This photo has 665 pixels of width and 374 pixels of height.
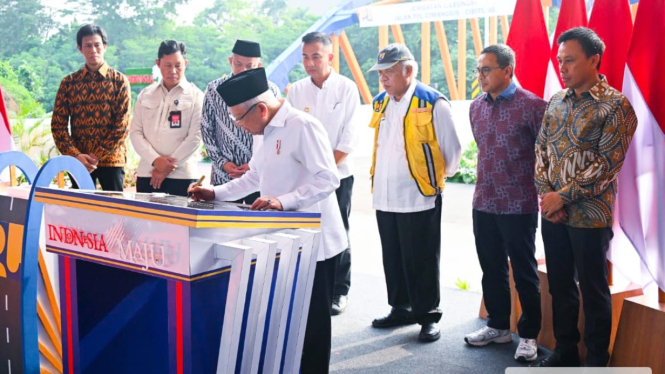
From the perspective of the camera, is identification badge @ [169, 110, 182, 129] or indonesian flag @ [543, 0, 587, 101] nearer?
indonesian flag @ [543, 0, 587, 101]

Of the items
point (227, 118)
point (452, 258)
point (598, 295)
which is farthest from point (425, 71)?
point (598, 295)

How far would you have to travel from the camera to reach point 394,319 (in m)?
3.77

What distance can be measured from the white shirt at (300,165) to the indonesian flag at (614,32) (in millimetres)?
1515

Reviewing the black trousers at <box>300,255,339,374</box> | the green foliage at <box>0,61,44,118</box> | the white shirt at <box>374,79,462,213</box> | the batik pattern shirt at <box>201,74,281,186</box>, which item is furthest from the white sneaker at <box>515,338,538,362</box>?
the green foliage at <box>0,61,44,118</box>

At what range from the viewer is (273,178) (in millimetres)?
2541

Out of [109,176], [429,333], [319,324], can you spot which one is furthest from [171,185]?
[319,324]

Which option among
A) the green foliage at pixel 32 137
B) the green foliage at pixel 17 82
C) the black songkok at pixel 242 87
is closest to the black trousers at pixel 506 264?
the black songkok at pixel 242 87

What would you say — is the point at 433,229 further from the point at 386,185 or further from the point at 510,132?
the point at 510,132

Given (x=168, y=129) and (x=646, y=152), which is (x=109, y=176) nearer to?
(x=168, y=129)

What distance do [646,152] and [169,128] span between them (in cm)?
271

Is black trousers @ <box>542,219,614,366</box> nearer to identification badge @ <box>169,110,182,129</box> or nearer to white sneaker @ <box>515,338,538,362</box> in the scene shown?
white sneaker @ <box>515,338,538,362</box>

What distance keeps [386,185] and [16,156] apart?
1.79m

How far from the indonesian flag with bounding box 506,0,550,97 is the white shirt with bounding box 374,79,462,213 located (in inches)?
21.0

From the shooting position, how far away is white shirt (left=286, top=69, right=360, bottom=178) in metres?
4.00
